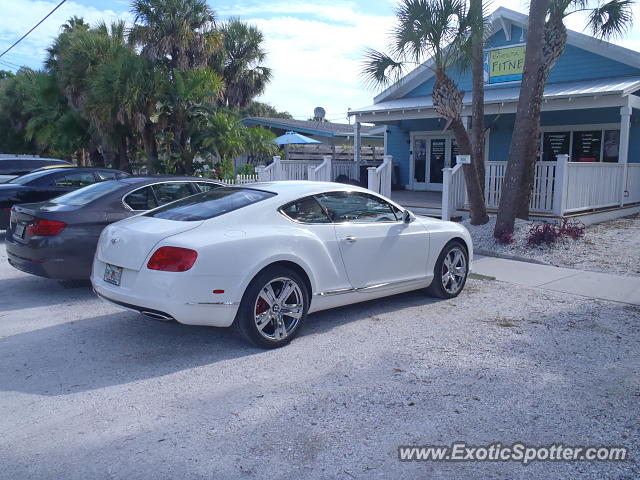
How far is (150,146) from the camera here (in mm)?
20562

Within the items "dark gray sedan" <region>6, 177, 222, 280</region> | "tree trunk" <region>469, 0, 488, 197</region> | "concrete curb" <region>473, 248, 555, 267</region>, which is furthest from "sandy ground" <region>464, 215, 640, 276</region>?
"dark gray sedan" <region>6, 177, 222, 280</region>

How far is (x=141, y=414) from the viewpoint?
13.4ft

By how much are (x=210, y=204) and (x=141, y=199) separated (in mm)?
2342

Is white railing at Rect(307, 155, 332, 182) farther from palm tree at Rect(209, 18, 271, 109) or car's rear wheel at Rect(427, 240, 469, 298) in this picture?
palm tree at Rect(209, 18, 271, 109)

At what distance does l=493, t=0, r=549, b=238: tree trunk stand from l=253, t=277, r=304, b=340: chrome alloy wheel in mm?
6684

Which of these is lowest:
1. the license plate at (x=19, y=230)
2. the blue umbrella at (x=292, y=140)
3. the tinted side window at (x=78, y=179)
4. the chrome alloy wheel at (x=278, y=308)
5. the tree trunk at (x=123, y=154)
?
Result: the chrome alloy wheel at (x=278, y=308)

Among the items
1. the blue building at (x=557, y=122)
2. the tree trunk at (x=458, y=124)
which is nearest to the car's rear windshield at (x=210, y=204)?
the tree trunk at (x=458, y=124)

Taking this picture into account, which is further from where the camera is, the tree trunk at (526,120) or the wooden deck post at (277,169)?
the wooden deck post at (277,169)

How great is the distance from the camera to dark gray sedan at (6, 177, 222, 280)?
6945mm

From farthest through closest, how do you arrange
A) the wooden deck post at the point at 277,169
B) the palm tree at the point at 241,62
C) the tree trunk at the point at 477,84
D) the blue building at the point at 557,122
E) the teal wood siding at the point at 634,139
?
the palm tree at the point at 241,62, the wooden deck post at the point at 277,169, the teal wood siding at the point at 634,139, the blue building at the point at 557,122, the tree trunk at the point at 477,84

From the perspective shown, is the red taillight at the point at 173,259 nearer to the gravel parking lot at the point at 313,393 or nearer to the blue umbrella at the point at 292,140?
the gravel parking lot at the point at 313,393

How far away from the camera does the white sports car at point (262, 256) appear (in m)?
5.00

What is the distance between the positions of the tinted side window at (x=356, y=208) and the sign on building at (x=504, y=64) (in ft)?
42.8

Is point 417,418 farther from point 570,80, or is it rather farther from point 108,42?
point 108,42
